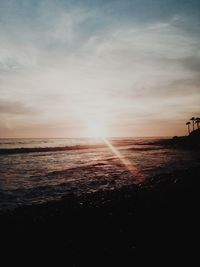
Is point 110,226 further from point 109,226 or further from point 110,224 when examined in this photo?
point 110,224

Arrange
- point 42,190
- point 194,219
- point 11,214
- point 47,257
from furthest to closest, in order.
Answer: point 42,190
point 11,214
point 194,219
point 47,257

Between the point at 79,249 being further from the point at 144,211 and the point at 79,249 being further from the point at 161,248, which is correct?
the point at 144,211

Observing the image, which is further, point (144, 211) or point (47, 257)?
point (144, 211)

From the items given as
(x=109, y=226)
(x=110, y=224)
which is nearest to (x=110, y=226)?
(x=109, y=226)

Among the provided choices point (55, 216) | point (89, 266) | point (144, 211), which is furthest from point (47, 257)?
point (144, 211)

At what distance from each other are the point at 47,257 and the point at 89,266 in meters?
1.22

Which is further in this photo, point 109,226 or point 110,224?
point 110,224

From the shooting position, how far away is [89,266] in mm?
5348

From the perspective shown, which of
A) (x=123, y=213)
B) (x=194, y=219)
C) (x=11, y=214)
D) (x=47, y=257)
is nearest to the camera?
(x=47, y=257)

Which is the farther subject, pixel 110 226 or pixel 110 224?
pixel 110 224

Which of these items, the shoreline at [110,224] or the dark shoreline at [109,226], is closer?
the dark shoreline at [109,226]

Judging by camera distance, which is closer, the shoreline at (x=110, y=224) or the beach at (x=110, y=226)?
the beach at (x=110, y=226)

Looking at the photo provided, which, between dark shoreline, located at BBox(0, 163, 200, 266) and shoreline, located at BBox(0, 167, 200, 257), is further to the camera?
shoreline, located at BBox(0, 167, 200, 257)

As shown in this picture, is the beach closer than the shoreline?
Yes
